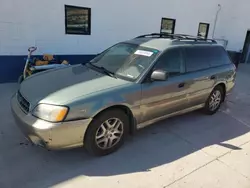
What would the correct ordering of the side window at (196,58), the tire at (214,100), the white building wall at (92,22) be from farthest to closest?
the white building wall at (92,22) < the tire at (214,100) < the side window at (196,58)

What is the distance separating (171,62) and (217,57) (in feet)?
4.92

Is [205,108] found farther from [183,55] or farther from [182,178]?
[182,178]

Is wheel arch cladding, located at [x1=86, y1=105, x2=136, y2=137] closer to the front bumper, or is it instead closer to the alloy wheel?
the alloy wheel

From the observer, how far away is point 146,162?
302 centimetres

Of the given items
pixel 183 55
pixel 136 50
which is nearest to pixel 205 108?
pixel 183 55

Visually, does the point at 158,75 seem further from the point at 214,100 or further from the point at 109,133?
the point at 214,100

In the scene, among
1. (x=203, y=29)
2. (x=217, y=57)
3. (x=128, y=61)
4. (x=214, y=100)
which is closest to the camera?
(x=128, y=61)

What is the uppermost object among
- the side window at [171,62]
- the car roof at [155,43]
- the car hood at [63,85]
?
the car roof at [155,43]

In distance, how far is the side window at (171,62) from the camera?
135 inches

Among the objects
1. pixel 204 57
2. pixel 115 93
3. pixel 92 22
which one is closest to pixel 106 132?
pixel 115 93

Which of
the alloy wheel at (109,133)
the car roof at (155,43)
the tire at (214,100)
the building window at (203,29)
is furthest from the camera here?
the building window at (203,29)

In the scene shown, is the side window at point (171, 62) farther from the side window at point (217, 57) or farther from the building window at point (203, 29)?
the building window at point (203, 29)

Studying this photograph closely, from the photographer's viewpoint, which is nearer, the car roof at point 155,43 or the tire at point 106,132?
the tire at point 106,132

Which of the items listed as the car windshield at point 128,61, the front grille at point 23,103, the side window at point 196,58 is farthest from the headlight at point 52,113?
the side window at point 196,58
